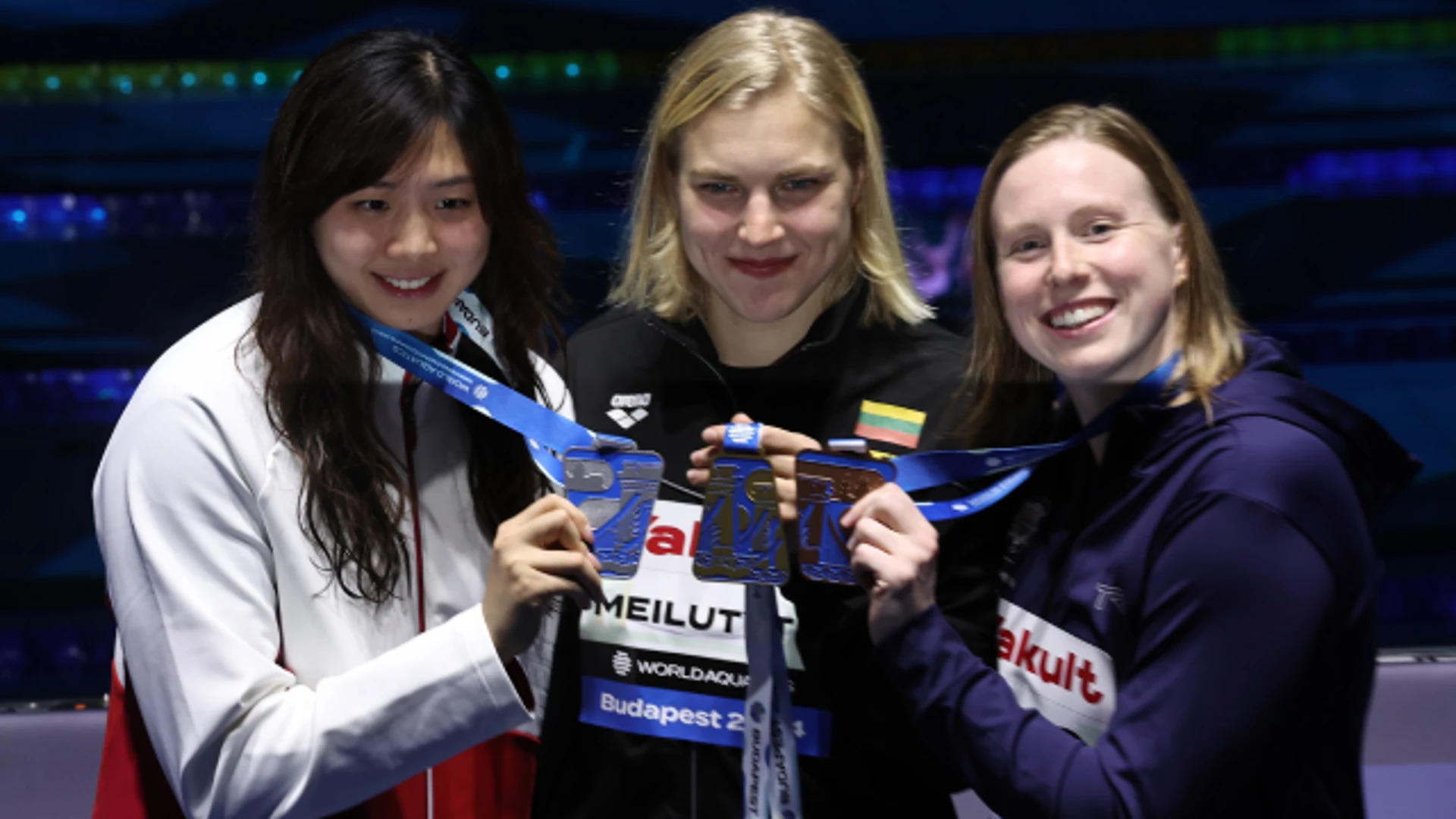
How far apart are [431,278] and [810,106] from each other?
21.0 inches

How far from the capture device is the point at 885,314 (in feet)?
6.15

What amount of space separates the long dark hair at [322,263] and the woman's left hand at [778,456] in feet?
0.94

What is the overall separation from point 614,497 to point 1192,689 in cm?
69

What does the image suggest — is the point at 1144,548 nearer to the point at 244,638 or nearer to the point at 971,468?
the point at 971,468

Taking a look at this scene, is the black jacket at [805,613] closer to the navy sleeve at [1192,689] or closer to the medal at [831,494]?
the medal at [831,494]

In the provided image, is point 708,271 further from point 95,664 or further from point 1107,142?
point 95,664

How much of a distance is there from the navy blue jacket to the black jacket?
0.17 meters

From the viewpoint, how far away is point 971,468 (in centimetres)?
173

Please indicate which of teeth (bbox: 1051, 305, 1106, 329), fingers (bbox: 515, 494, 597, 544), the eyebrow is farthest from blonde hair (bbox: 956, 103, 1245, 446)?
the eyebrow

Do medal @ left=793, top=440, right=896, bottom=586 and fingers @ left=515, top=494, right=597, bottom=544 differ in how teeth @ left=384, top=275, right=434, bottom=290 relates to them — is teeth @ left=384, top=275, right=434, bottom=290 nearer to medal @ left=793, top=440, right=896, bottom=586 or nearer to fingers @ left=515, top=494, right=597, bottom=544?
fingers @ left=515, top=494, right=597, bottom=544

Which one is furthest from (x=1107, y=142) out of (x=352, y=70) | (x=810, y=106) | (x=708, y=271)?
(x=352, y=70)

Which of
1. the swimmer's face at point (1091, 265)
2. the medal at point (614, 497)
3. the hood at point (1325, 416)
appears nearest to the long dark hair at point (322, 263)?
the medal at point (614, 497)

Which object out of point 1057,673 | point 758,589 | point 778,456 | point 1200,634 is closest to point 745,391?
point 778,456

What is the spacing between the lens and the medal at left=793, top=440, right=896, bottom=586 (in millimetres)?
1638
